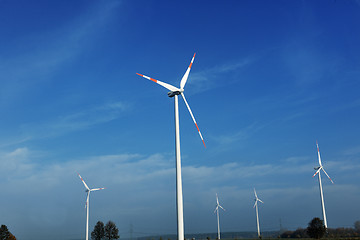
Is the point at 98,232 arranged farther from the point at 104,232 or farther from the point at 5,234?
the point at 5,234

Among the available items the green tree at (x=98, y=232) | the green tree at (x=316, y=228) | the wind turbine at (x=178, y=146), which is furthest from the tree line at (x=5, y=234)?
the green tree at (x=316, y=228)

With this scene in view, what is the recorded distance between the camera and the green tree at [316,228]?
10381 cm

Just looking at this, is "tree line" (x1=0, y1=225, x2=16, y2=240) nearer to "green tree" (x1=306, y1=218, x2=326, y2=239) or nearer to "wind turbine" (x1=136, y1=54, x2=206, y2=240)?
"wind turbine" (x1=136, y1=54, x2=206, y2=240)

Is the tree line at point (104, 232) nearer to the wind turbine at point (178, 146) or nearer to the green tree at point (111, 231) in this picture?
the green tree at point (111, 231)

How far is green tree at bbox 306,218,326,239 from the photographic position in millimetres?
103812

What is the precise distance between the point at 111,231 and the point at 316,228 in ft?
267

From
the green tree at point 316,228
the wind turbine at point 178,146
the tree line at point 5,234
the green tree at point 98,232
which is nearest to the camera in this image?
the wind turbine at point 178,146

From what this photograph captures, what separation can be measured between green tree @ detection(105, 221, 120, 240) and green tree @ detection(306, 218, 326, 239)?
3072 inches

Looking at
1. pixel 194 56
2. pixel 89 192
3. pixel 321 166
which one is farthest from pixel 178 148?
pixel 321 166

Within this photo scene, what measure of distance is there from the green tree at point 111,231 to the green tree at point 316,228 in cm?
7802

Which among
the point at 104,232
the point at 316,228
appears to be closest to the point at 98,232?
the point at 104,232

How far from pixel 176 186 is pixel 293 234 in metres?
142

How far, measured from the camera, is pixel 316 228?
4104 inches

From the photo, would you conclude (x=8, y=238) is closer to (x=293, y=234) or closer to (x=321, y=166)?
(x=321, y=166)
